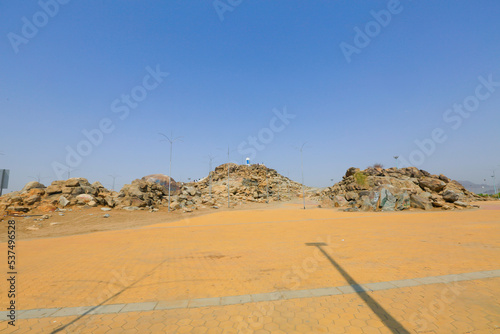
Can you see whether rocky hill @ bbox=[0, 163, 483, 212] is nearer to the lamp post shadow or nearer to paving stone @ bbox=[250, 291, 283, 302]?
the lamp post shadow

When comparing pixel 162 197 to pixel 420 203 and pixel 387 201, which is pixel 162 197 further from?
pixel 420 203

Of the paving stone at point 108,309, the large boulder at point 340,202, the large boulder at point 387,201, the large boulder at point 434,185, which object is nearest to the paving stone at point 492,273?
the paving stone at point 108,309

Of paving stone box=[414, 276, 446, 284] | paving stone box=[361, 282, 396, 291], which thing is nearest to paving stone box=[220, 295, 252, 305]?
paving stone box=[361, 282, 396, 291]

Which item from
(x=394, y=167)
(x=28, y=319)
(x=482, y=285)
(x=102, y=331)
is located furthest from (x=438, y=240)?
(x=394, y=167)

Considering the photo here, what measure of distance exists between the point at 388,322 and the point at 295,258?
13.9 ft

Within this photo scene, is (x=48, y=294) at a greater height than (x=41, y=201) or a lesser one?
lesser

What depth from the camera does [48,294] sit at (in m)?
5.43

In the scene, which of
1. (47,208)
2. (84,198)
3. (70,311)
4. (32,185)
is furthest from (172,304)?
(32,185)

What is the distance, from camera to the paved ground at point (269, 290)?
155 inches

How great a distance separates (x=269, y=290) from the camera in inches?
209

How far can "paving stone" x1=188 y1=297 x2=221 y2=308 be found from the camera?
4.68 metres

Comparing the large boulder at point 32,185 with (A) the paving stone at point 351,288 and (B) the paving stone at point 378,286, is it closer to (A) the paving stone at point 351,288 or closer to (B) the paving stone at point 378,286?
(A) the paving stone at point 351,288

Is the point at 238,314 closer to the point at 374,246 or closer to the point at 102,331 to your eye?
the point at 102,331

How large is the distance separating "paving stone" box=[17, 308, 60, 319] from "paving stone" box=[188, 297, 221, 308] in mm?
2815
